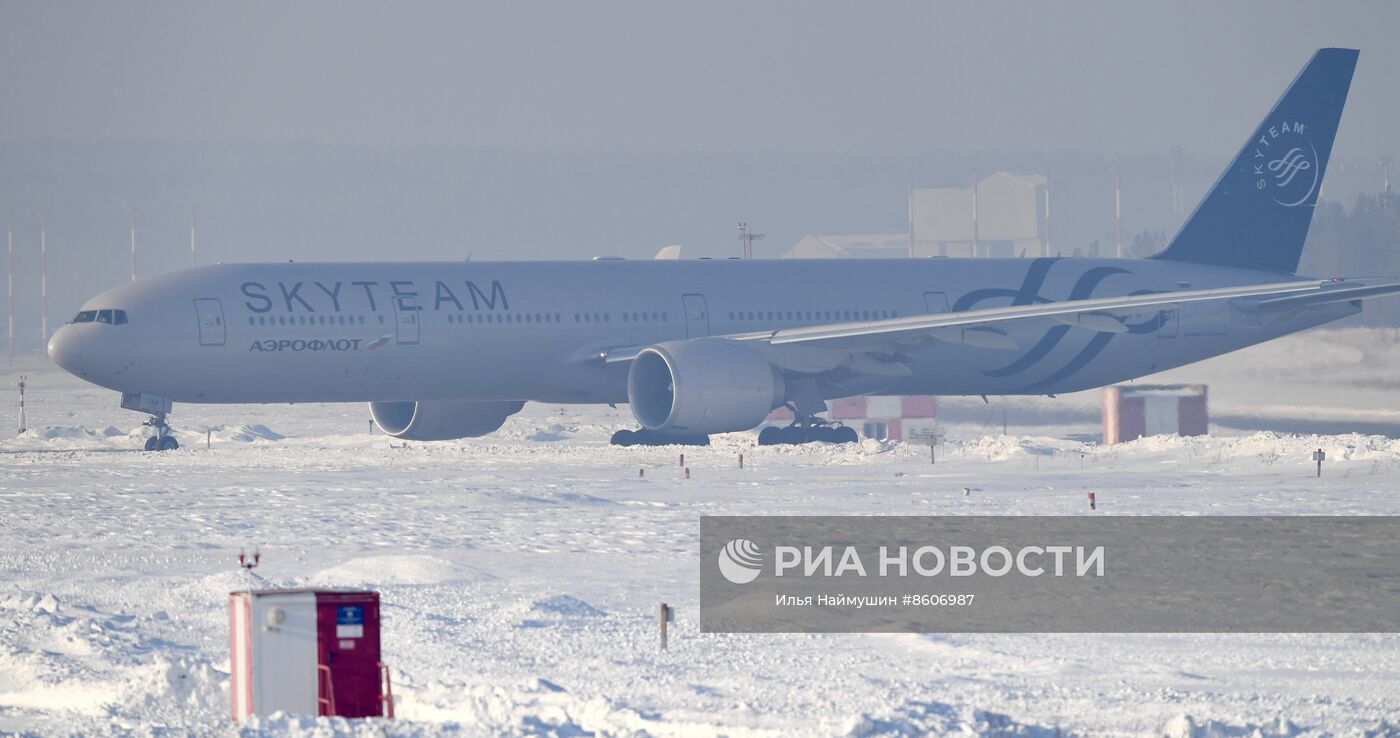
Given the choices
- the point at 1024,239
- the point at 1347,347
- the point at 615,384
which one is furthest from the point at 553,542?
the point at 1024,239

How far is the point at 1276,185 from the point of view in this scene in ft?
124

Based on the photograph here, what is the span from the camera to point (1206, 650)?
42.3 feet

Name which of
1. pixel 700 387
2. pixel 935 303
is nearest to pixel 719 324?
pixel 700 387

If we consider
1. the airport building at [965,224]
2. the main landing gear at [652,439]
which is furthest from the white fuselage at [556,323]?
the airport building at [965,224]

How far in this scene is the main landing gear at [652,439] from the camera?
33000 mm

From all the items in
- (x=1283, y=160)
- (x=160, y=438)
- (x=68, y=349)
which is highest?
Result: (x=1283, y=160)

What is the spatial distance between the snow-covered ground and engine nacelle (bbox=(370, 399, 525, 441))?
0.70 meters

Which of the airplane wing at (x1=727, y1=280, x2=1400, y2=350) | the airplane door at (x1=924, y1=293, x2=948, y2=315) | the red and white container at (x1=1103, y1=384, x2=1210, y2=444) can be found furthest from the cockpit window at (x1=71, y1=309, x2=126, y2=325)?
the red and white container at (x1=1103, y1=384, x2=1210, y2=444)

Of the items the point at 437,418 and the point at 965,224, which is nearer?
the point at 437,418

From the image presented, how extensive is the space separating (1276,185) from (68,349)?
22.6 m

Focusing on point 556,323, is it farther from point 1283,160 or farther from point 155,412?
point 1283,160

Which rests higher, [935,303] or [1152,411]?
[935,303]

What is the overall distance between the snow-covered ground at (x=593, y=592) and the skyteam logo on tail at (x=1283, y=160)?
338 inches

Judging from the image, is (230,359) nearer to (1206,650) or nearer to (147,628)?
(147,628)
